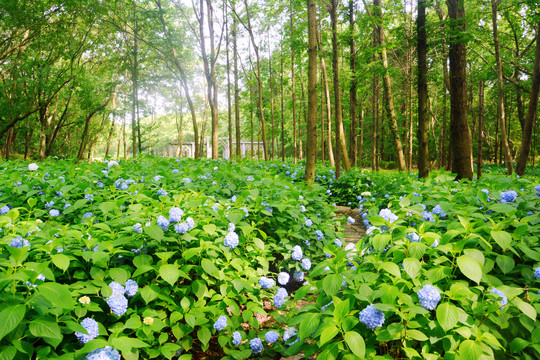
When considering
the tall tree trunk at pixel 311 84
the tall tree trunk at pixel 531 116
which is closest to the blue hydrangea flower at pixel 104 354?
the tall tree trunk at pixel 311 84

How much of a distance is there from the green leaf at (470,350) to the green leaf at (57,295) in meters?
1.67

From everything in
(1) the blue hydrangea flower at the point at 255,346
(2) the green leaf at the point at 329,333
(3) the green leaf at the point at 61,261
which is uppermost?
(3) the green leaf at the point at 61,261

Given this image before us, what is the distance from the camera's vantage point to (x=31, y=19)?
45.5ft

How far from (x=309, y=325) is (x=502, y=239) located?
1.19 m

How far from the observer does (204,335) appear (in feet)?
6.29

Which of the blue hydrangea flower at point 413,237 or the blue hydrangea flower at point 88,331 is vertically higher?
the blue hydrangea flower at point 413,237

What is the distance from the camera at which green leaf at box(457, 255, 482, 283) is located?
1433mm

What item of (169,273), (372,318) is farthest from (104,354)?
(372,318)

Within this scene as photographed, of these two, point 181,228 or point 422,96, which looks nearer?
point 181,228

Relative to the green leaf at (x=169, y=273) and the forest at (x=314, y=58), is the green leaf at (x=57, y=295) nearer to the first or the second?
the green leaf at (x=169, y=273)

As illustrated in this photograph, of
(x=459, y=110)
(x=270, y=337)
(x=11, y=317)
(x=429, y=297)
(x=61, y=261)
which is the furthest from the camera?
(x=459, y=110)

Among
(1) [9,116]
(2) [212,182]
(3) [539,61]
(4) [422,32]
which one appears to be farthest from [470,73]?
(1) [9,116]

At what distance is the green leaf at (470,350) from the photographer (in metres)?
1.21

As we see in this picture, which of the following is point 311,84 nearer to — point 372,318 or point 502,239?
point 502,239
